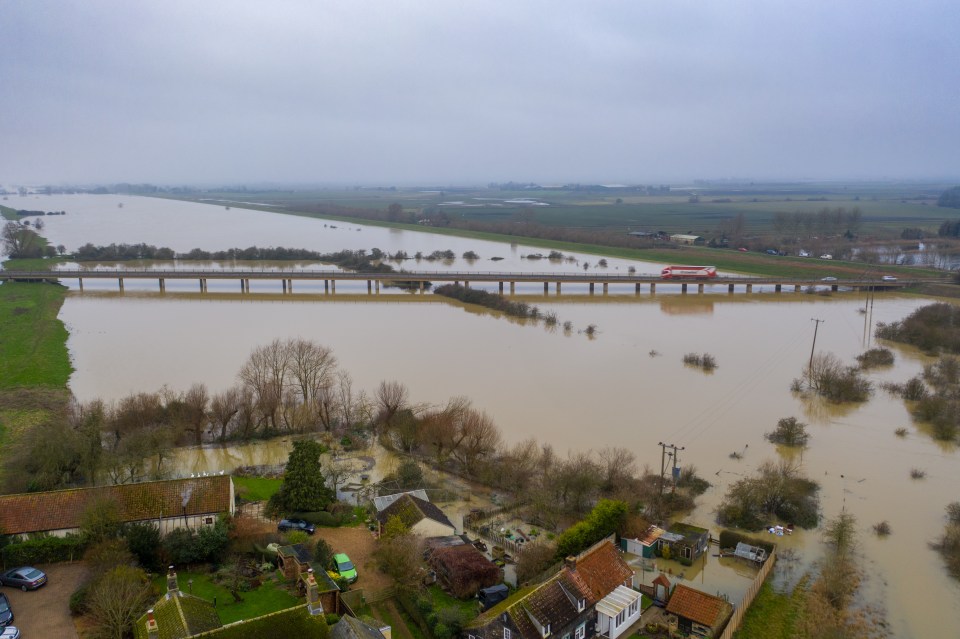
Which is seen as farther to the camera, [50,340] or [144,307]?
[144,307]

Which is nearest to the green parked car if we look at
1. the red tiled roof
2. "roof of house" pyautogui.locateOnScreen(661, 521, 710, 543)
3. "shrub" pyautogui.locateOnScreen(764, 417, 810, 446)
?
the red tiled roof

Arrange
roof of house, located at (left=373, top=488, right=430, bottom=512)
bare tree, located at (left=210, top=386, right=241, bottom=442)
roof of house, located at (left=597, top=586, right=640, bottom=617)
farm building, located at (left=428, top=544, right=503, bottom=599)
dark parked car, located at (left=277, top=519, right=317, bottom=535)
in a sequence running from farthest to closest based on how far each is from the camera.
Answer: bare tree, located at (left=210, top=386, right=241, bottom=442), roof of house, located at (left=373, top=488, right=430, bottom=512), dark parked car, located at (left=277, top=519, right=317, bottom=535), farm building, located at (left=428, top=544, right=503, bottom=599), roof of house, located at (left=597, top=586, right=640, bottom=617)

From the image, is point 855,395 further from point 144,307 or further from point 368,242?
point 368,242

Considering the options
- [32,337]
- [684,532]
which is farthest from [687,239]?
[684,532]

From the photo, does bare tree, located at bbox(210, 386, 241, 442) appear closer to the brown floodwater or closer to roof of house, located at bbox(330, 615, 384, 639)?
the brown floodwater

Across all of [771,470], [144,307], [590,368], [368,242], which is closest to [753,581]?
[771,470]

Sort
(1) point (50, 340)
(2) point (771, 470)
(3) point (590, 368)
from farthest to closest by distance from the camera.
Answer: (1) point (50, 340) < (3) point (590, 368) < (2) point (771, 470)
